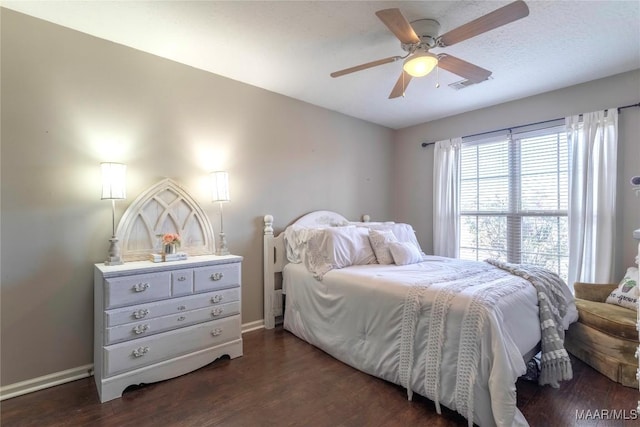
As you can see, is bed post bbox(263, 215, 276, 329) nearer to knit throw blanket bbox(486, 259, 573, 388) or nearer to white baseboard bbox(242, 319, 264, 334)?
white baseboard bbox(242, 319, 264, 334)

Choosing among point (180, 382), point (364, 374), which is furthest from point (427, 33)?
point (180, 382)

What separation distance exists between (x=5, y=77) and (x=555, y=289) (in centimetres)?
408

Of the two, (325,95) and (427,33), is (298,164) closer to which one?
(325,95)

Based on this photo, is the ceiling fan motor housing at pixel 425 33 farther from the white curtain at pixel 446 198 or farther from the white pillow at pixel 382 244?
the white curtain at pixel 446 198

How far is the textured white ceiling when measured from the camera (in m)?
1.93

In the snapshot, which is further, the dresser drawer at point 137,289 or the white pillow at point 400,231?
the white pillow at point 400,231

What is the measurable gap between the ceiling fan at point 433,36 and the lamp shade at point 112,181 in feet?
6.40

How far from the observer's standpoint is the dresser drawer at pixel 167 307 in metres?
1.94

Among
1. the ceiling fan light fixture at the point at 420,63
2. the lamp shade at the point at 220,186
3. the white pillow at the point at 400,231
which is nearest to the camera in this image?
the ceiling fan light fixture at the point at 420,63

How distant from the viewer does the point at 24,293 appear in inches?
78.4

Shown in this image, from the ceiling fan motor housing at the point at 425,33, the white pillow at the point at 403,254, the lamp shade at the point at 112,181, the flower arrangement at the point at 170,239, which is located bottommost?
the white pillow at the point at 403,254

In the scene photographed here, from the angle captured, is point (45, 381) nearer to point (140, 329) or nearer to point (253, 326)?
point (140, 329)

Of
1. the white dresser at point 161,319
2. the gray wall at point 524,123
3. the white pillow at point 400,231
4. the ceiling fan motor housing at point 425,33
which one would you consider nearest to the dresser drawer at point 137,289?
the white dresser at point 161,319

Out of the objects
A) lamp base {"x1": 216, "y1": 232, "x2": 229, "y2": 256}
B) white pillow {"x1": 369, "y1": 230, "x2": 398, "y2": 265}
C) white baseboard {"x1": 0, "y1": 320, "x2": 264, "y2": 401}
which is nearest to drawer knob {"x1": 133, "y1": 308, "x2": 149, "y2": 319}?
white baseboard {"x1": 0, "y1": 320, "x2": 264, "y2": 401}
